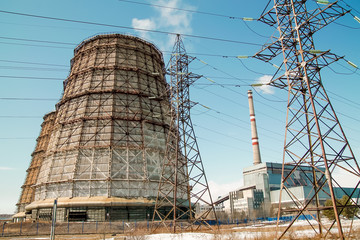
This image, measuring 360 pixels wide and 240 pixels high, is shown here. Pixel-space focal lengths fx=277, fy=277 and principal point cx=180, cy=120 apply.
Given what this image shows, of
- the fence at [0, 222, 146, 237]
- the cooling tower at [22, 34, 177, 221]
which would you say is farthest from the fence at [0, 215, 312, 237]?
the cooling tower at [22, 34, 177, 221]

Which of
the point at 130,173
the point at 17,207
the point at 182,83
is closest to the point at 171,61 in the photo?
the point at 182,83

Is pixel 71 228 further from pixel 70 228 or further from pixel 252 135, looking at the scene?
pixel 252 135

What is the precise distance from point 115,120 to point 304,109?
22624mm

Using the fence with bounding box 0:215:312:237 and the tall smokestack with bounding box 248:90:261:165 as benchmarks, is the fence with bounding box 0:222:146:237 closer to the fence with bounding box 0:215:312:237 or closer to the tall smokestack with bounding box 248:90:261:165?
the fence with bounding box 0:215:312:237

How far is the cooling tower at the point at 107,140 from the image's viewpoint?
2873 centimetres

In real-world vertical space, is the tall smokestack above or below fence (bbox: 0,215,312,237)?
above

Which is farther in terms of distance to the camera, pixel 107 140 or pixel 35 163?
pixel 35 163

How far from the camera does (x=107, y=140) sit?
3145 cm

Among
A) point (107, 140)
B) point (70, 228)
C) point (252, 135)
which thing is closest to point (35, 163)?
point (107, 140)

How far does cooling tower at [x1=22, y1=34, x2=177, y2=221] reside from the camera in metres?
28.7

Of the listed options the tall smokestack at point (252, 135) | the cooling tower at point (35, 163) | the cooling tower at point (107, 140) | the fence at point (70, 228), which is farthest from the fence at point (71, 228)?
the tall smokestack at point (252, 135)

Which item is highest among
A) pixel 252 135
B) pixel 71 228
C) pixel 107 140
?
pixel 252 135

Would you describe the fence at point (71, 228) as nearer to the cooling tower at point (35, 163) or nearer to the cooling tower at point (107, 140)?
the cooling tower at point (107, 140)

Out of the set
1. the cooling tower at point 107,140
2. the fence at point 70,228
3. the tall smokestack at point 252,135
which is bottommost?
the fence at point 70,228
